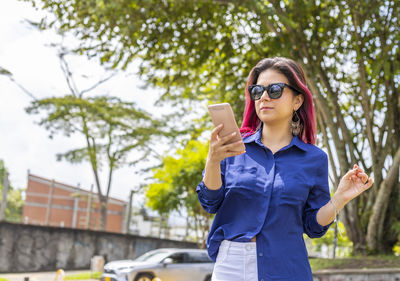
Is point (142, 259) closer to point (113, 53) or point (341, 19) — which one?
point (113, 53)

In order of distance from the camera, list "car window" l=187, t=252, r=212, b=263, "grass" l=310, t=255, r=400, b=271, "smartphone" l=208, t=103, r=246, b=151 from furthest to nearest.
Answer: "car window" l=187, t=252, r=212, b=263 < "grass" l=310, t=255, r=400, b=271 < "smartphone" l=208, t=103, r=246, b=151

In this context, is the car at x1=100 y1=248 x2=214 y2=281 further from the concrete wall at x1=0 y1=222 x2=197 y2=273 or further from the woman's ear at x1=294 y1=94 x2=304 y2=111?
the woman's ear at x1=294 y1=94 x2=304 y2=111

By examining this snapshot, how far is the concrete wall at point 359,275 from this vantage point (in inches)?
322

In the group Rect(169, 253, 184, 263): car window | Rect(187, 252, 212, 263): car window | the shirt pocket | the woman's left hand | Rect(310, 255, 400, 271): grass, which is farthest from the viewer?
Rect(187, 252, 212, 263): car window

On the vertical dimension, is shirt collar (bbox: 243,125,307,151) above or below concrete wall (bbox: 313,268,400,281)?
above

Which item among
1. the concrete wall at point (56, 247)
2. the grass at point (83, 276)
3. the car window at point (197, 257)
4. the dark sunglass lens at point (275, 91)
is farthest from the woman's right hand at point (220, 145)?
the concrete wall at point (56, 247)

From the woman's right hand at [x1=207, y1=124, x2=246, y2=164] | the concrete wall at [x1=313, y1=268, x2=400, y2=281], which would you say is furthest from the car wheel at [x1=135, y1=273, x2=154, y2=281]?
the woman's right hand at [x1=207, y1=124, x2=246, y2=164]

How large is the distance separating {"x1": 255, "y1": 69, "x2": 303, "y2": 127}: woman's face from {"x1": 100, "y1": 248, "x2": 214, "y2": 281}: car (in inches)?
455

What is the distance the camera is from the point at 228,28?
11.4 m

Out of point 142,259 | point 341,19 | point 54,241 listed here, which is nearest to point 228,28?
point 341,19

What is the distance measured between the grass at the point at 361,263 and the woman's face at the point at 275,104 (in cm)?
724

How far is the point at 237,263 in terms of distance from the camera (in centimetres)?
188

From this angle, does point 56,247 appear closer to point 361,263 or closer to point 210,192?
point 361,263

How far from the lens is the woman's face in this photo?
218cm
